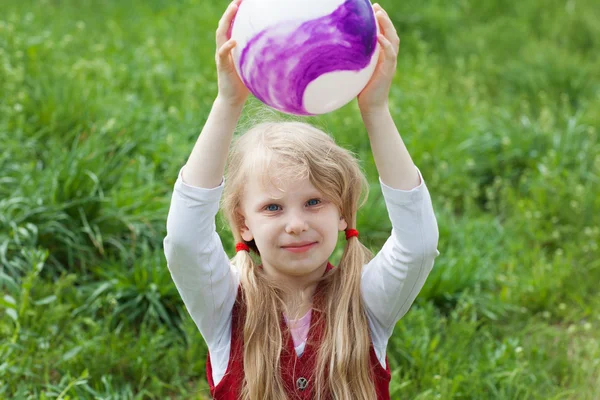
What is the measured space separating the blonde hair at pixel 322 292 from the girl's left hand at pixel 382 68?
0.90 ft

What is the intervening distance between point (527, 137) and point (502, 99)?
96 centimetres

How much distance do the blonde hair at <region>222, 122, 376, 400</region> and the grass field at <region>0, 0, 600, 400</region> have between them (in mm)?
334

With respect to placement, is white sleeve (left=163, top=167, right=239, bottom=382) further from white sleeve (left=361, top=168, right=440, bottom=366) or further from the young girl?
white sleeve (left=361, top=168, right=440, bottom=366)

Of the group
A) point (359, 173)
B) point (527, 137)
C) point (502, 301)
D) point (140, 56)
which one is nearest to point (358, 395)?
point (359, 173)

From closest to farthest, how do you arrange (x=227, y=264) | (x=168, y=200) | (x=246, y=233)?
(x=227, y=264), (x=246, y=233), (x=168, y=200)

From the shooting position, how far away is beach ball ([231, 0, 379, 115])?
77.1 inches

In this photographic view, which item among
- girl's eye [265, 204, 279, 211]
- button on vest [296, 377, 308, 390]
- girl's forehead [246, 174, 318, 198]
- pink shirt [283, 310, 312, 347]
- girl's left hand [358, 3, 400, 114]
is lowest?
button on vest [296, 377, 308, 390]

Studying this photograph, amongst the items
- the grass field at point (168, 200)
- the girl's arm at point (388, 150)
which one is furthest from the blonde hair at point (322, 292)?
the grass field at point (168, 200)

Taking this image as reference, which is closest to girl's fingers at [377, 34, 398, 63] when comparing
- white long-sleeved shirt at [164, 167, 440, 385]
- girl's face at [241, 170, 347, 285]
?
white long-sleeved shirt at [164, 167, 440, 385]

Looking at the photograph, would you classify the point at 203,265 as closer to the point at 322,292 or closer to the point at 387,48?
the point at 322,292

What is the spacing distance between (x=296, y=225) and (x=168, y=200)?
1.90m

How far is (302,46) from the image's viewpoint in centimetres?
196

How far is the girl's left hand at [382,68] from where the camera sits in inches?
80.4

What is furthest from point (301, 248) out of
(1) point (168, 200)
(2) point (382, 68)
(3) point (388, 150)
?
(1) point (168, 200)
